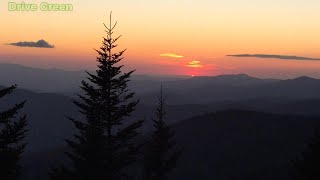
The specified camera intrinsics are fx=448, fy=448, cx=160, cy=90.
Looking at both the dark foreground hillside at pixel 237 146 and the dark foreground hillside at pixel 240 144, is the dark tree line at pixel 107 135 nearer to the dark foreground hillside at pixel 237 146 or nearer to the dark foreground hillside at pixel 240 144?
the dark foreground hillside at pixel 240 144

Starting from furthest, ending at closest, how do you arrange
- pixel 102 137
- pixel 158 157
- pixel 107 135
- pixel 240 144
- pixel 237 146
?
pixel 240 144 < pixel 237 146 < pixel 158 157 < pixel 107 135 < pixel 102 137

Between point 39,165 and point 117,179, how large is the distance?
507 feet

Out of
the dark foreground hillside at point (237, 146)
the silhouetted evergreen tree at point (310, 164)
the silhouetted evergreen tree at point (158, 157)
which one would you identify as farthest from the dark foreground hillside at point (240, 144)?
the silhouetted evergreen tree at point (310, 164)

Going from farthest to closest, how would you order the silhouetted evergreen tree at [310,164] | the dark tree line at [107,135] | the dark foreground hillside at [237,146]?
the dark foreground hillside at [237,146], the silhouetted evergreen tree at [310,164], the dark tree line at [107,135]

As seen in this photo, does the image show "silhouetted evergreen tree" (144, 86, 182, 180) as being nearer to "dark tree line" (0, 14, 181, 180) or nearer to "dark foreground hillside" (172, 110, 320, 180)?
"dark tree line" (0, 14, 181, 180)

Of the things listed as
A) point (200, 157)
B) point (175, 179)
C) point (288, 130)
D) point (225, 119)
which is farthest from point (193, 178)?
point (225, 119)

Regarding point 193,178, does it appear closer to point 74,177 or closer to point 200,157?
point 200,157

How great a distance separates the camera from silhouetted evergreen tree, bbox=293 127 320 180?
27.6 meters

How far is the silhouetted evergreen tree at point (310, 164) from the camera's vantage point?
27641 millimetres

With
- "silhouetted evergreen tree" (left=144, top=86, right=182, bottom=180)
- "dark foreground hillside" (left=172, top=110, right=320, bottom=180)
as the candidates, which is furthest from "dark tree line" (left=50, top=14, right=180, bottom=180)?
"dark foreground hillside" (left=172, top=110, right=320, bottom=180)

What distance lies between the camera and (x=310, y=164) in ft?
91.4

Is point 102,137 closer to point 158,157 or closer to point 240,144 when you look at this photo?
point 158,157

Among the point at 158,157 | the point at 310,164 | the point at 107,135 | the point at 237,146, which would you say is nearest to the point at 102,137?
the point at 107,135

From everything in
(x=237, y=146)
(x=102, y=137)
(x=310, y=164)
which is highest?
(x=102, y=137)
